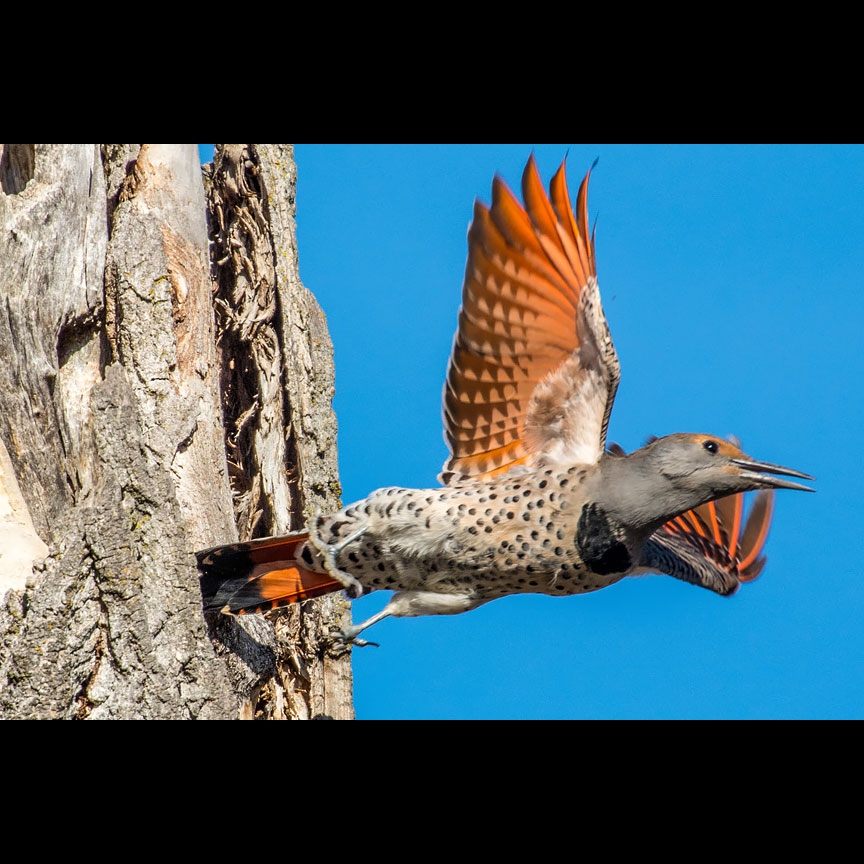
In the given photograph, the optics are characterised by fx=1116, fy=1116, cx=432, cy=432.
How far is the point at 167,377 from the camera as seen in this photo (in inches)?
163

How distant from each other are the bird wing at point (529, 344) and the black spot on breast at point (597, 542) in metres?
0.28

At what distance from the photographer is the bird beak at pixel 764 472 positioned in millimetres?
3959

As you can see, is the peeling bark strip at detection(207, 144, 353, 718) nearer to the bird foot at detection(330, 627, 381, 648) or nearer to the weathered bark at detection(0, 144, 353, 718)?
the weathered bark at detection(0, 144, 353, 718)

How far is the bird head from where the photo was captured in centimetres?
409

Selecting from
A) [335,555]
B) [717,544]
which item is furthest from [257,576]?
[717,544]

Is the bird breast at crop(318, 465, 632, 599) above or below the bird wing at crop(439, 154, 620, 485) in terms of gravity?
below

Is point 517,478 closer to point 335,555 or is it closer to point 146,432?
point 335,555

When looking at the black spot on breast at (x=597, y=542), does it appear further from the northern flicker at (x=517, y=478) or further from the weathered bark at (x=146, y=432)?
the weathered bark at (x=146, y=432)

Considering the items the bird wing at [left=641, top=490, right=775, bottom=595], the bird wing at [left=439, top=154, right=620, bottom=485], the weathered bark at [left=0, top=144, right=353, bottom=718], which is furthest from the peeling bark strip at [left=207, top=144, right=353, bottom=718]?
the bird wing at [left=641, top=490, right=775, bottom=595]

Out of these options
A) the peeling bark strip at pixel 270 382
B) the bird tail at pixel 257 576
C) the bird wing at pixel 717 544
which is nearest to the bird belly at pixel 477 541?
the bird tail at pixel 257 576

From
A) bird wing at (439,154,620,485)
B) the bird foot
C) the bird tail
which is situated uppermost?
bird wing at (439,154,620,485)

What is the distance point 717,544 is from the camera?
5.82 metres

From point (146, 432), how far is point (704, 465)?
6.73 feet

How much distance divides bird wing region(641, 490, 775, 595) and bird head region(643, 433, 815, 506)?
34.8 inches
